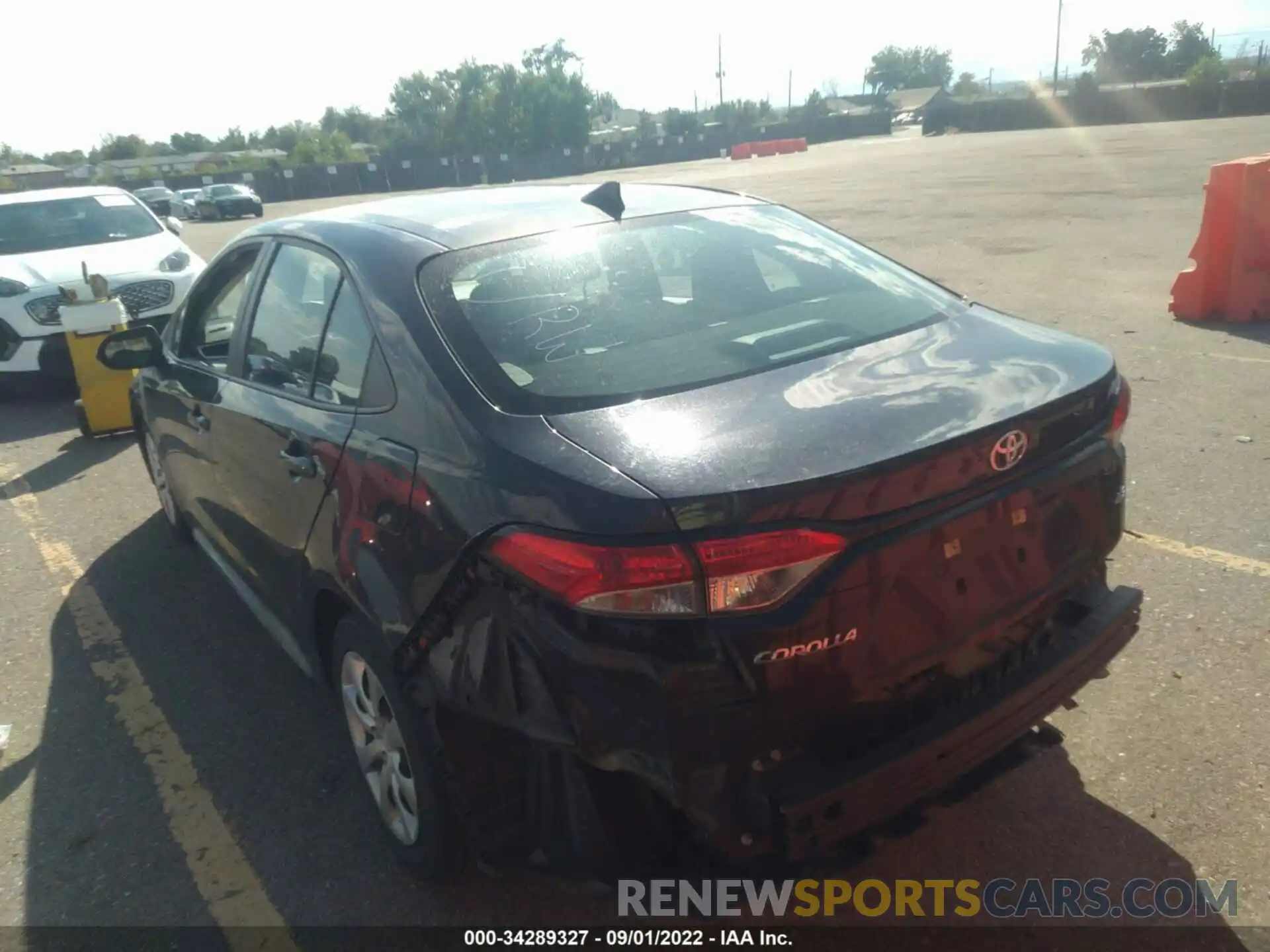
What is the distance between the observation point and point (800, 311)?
9.76 ft

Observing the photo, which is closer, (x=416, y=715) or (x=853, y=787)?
(x=853, y=787)

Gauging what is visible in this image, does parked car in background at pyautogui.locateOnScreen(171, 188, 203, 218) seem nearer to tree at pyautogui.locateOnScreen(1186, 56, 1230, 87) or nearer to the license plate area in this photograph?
the license plate area

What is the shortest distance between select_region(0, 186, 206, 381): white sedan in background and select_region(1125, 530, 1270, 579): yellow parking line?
7.01 metres

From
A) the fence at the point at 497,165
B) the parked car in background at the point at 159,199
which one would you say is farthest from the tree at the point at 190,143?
the parked car in background at the point at 159,199

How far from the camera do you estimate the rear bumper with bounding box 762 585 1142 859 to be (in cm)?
208

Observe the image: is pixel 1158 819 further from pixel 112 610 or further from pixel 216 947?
pixel 112 610

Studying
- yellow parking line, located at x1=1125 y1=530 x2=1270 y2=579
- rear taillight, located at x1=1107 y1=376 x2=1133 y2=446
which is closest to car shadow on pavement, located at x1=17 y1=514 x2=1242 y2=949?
rear taillight, located at x1=1107 y1=376 x2=1133 y2=446

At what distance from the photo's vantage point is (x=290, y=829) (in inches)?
123

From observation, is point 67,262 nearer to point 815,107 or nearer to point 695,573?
point 695,573

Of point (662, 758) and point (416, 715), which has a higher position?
point (662, 758)

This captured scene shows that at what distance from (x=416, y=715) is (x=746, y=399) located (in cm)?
112

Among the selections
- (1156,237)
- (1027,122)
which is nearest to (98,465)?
(1156,237)

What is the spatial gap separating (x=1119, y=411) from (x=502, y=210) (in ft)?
6.14

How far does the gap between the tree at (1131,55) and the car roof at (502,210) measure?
97321 mm
